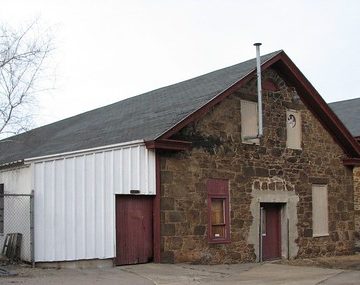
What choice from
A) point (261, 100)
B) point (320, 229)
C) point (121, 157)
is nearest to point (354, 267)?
point (320, 229)

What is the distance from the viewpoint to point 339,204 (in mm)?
21703

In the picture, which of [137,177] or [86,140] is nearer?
[137,177]

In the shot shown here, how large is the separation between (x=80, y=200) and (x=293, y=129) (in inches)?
→ 345

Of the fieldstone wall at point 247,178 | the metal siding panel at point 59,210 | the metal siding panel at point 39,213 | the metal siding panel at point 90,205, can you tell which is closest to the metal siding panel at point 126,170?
the metal siding panel at point 90,205

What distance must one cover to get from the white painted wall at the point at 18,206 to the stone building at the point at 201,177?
87 millimetres

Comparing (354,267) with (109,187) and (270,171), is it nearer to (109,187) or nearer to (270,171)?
(270,171)

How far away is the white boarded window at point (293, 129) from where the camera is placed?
20.0 m

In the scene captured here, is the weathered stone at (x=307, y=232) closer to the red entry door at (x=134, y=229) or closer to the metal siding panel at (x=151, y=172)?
the red entry door at (x=134, y=229)

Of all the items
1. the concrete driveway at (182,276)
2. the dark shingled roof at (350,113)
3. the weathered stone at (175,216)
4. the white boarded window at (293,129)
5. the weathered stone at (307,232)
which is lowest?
the concrete driveway at (182,276)

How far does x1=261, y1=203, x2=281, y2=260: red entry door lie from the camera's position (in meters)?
18.8

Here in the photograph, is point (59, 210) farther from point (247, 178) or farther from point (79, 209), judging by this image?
point (247, 178)

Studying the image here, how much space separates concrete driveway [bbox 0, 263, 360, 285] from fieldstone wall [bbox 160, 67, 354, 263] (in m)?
1.08

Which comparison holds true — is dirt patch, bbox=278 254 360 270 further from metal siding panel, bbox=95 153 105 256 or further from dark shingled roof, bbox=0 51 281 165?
metal siding panel, bbox=95 153 105 256

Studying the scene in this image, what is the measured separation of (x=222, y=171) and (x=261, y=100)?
113 inches
